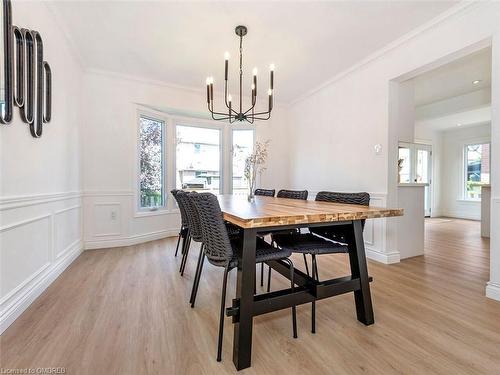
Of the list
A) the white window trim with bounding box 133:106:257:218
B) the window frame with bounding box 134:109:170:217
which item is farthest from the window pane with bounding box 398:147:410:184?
the window frame with bounding box 134:109:170:217

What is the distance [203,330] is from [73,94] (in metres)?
3.31

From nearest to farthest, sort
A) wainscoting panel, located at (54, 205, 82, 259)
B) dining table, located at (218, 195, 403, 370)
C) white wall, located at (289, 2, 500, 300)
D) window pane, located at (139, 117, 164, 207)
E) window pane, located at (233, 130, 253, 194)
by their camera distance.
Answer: dining table, located at (218, 195, 403, 370) < white wall, located at (289, 2, 500, 300) < wainscoting panel, located at (54, 205, 82, 259) < window pane, located at (139, 117, 164, 207) < window pane, located at (233, 130, 253, 194)

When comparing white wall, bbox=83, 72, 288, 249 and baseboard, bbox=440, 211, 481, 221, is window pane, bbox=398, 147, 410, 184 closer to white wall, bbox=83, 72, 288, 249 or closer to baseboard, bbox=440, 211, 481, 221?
white wall, bbox=83, 72, 288, 249

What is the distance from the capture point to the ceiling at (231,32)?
2.31 meters

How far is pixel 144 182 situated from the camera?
13.7 ft

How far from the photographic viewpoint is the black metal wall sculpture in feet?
5.42

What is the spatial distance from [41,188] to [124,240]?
71.1 inches

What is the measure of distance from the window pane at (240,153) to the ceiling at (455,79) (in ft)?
9.84

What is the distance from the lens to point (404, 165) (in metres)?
3.28

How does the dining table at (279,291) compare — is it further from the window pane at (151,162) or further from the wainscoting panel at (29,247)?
the window pane at (151,162)

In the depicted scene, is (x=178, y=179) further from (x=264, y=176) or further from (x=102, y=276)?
(x=102, y=276)

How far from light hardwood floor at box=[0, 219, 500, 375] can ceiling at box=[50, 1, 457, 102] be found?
2.66m

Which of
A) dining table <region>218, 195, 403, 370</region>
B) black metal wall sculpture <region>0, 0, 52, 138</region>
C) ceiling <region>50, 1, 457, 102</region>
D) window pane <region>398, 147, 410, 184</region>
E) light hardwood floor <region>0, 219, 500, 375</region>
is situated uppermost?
ceiling <region>50, 1, 457, 102</region>

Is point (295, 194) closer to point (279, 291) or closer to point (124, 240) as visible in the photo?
point (279, 291)
